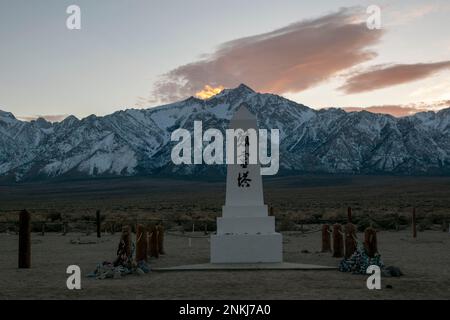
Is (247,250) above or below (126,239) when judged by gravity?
Result: below

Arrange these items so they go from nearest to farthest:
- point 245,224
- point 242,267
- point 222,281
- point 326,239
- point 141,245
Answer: point 222,281
point 242,267
point 245,224
point 141,245
point 326,239

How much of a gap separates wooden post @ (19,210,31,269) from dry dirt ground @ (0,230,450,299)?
0.42 meters

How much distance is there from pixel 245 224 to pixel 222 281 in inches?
157

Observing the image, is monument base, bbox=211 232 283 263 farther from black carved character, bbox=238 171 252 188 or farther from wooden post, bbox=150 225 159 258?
wooden post, bbox=150 225 159 258

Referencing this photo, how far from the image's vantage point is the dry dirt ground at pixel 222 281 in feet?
44.1

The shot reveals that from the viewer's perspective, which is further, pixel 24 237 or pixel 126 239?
pixel 24 237

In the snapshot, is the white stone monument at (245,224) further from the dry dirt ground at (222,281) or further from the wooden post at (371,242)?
the wooden post at (371,242)

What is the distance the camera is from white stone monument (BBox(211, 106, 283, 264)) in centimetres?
1912

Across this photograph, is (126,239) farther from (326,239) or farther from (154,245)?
(326,239)

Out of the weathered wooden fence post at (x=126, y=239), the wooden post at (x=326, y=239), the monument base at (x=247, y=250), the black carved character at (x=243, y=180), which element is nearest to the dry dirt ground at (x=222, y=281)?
the weathered wooden fence post at (x=126, y=239)

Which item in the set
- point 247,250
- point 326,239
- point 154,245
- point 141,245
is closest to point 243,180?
point 247,250

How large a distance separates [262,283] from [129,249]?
158 inches

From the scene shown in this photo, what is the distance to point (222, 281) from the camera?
50.8ft
